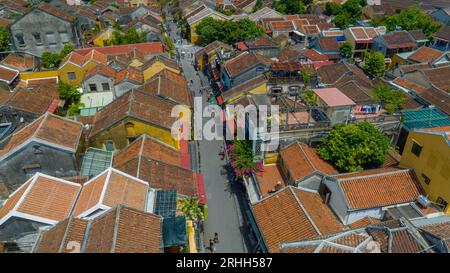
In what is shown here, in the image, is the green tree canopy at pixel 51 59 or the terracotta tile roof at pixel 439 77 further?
the green tree canopy at pixel 51 59

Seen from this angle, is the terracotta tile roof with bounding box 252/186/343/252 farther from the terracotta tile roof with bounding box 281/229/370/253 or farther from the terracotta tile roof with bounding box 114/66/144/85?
the terracotta tile roof with bounding box 114/66/144/85

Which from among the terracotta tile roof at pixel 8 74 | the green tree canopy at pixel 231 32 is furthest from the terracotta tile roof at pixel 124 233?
the green tree canopy at pixel 231 32

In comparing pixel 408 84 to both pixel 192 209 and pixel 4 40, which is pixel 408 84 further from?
pixel 4 40

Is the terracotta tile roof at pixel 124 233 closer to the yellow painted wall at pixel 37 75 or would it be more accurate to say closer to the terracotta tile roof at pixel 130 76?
the terracotta tile roof at pixel 130 76

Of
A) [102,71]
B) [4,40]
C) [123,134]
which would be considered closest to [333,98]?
[123,134]

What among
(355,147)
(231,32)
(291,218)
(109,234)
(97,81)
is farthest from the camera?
(231,32)
